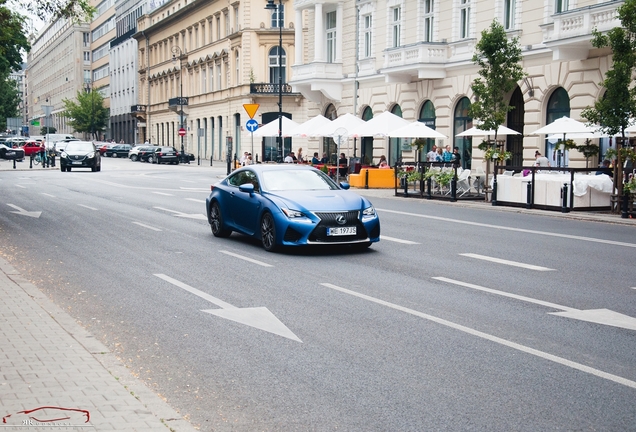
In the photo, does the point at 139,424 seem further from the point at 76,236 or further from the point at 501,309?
the point at 76,236

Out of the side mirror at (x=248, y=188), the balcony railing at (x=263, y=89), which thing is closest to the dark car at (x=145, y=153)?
the balcony railing at (x=263, y=89)

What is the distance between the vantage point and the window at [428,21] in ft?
125

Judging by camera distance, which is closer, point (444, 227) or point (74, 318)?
point (74, 318)

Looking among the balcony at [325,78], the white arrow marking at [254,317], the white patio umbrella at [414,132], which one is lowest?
the white arrow marking at [254,317]

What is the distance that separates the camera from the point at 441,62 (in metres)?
36.6

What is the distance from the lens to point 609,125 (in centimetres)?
2159

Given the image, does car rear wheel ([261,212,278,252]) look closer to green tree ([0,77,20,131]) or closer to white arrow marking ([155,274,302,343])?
white arrow marking ([155,274,302,343])

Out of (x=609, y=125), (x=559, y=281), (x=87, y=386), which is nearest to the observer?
(x=87, y=386)

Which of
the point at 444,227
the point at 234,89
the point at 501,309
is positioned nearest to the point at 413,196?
the point at 444,227

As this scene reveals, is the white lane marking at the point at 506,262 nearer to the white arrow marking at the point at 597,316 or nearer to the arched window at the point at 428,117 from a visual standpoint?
the white arrow marking at the point at 597,316

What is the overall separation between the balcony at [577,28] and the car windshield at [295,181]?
14357 millimetres

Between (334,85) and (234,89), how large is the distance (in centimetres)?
2362

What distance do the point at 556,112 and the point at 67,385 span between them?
27.3 metres

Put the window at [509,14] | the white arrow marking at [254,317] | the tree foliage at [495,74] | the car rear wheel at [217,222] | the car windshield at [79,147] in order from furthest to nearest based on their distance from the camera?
the car windshield at [79,147] < the window at [509,14] < the tree foliage at [495,74] < the car rear wheel at [217,222] < the white arrow marking at [254,317]
